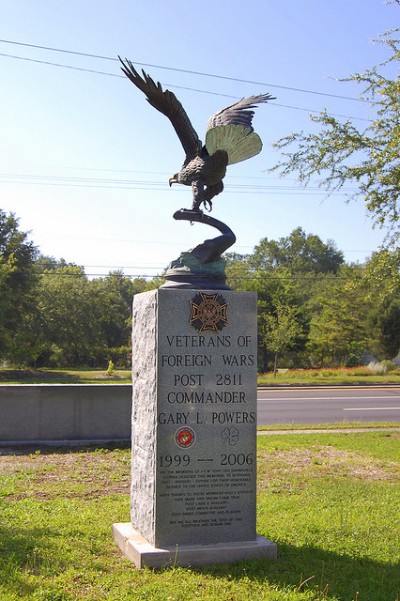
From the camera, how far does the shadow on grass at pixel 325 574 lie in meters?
4.86

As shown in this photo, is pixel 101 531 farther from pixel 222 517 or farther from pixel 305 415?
pixel 305 415

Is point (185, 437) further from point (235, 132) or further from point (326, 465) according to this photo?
point (326, 465)

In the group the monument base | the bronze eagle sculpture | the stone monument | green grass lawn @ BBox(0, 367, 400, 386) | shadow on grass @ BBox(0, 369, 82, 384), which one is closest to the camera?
the monument base

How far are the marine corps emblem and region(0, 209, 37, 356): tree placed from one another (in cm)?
2812

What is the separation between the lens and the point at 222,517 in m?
5.56

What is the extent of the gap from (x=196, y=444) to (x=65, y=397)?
6258 mm

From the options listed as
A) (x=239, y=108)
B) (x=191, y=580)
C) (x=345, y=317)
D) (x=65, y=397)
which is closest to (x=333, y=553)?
(x=191, y=580)

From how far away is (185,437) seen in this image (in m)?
5.48

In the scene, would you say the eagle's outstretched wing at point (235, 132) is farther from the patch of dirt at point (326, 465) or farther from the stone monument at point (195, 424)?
the patch of dirt at point (326, 465)

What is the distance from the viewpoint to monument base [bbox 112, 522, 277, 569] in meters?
5.24

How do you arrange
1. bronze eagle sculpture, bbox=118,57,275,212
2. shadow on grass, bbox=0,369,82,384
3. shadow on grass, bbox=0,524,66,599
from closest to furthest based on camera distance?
shadow on grass, bbox=0,524,66,599, bronze eagle sculpture, bbox=118,57,275,212, shadow on grass, bbox=0,369,82,384

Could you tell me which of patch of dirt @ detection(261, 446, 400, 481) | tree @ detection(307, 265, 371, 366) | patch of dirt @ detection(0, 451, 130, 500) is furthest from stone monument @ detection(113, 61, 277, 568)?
tree @ detection(307, 265, 371, 366)

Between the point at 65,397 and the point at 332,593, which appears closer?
the point at 332,593

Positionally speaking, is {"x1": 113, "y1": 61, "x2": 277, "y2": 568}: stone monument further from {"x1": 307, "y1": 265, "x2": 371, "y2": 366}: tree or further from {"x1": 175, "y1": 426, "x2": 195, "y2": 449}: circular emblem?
{"x1": 307, "y1": 265, "x2": 371, "y2": 366}: tree
